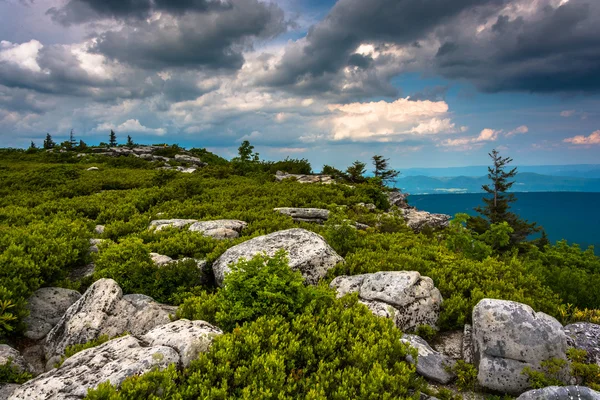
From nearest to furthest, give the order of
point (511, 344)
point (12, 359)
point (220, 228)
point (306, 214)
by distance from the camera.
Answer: point (12, 359) < point (511, 344) < point (220, 228) < point (306, 214)

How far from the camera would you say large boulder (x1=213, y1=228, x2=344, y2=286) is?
9984mm

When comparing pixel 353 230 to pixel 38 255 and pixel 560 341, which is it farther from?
pixel 38 255

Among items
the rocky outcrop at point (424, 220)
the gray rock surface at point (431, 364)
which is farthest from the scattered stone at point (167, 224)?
the rocky outcrop at point (424, 220)

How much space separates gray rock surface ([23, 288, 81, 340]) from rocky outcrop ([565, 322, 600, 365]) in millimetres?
12494

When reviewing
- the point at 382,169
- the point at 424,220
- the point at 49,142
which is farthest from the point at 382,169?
the point at 49,142

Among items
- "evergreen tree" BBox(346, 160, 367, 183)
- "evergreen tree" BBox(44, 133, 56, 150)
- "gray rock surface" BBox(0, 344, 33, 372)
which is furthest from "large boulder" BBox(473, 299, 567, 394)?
"evergreen tree" BBox(44, 133, 56, 150)

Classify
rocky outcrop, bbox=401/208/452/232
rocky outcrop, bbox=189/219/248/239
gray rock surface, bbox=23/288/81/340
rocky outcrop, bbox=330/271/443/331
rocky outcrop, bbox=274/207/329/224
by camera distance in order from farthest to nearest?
rocky outcrop, bbox=401/208/452/232
rocky outcrop, bbox=274/207/329/224
rocky outcrop, bbox=189/219/248/239
rocky outcrop, bbox=330/271/443/331
gray rock surface, bbox=23/288/81/340

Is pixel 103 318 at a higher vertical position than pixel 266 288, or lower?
lower

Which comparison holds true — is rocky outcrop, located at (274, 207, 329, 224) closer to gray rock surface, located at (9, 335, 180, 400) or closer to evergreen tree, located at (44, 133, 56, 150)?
gray rock surface, located at (9, 335, 180, 400)

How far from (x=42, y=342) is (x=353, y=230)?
994 centimetres

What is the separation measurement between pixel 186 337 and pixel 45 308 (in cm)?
543

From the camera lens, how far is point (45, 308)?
8766 millimetres

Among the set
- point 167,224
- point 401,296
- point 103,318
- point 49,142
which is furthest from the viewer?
point 49,142

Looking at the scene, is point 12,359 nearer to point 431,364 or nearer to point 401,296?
point 431,364
